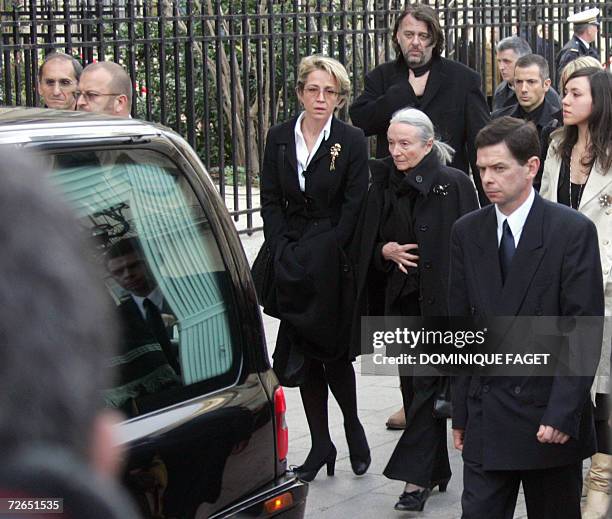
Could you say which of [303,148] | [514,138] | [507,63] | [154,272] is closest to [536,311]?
[514,138]

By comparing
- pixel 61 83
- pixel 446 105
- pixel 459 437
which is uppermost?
pixel 61 83

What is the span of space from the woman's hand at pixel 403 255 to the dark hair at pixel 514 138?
4.03ft

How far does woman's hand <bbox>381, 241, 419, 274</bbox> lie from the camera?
5.84m

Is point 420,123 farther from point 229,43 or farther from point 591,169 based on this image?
point 229,43

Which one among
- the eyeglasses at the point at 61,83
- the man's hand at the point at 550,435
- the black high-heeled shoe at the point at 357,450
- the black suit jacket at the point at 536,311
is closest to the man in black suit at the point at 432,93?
the eyeglasses at the point at 61,83

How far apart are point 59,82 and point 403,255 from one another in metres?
2.43

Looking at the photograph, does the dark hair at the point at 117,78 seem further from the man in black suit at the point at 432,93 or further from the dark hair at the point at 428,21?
the dark hair at the point at 428,21

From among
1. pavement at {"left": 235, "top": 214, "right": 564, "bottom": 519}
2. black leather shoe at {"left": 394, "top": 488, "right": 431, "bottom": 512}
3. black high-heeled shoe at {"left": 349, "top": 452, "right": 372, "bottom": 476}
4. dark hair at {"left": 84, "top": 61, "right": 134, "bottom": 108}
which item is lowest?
pavement at {"left": 235, "top": 214, "right": 564, "bottom": 519}

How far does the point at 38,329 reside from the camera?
1.15m

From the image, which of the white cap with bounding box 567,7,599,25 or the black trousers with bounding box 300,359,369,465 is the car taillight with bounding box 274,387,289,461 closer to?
the black trousers with bounding box 300,359,369,465

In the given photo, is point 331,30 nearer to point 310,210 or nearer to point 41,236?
point 310,210

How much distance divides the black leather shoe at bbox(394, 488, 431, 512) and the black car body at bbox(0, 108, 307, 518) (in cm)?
231

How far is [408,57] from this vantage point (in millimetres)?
7258

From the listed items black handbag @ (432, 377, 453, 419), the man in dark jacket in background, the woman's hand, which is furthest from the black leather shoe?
the man in dark jacket in background
